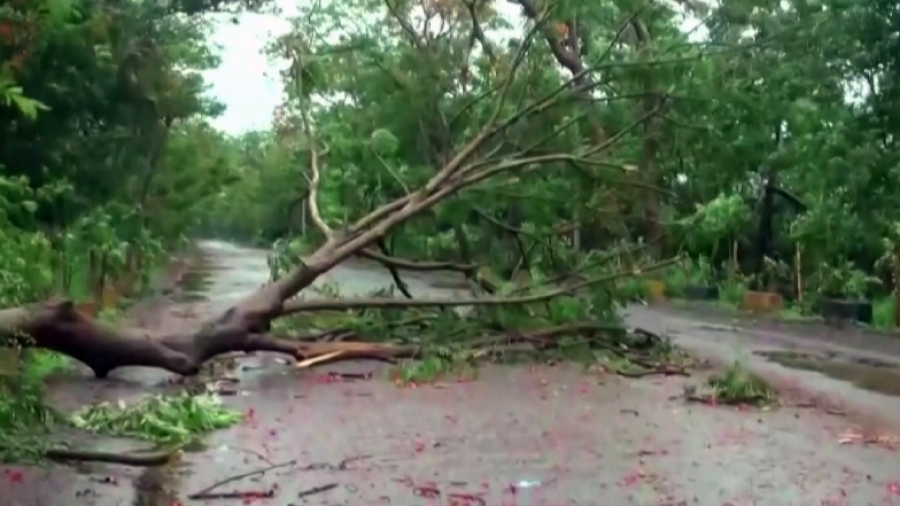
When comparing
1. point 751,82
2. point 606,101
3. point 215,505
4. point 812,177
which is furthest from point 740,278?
point 215,505

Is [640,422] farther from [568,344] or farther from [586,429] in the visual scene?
[568,344]

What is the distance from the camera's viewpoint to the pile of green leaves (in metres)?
9.92

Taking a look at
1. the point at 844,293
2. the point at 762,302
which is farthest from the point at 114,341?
the point at 762,302

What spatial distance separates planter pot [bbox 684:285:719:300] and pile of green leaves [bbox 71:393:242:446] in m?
18.7

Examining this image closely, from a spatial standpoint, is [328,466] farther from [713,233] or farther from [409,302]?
[713,233]

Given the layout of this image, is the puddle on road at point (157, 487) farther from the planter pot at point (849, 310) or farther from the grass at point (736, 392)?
the planter pot at point (849, 310)

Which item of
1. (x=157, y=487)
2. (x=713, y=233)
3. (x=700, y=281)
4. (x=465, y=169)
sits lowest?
(x=157, y=487)

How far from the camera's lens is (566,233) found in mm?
17672

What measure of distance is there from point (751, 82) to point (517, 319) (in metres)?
5.33

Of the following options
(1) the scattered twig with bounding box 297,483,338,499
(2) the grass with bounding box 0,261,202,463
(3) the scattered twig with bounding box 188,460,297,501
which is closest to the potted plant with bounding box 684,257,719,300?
(2) the grass with bounding box 0,261,202,463

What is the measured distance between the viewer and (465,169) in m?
16.1

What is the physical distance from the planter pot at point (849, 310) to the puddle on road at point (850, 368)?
17.2 ft

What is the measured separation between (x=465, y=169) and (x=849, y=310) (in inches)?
350

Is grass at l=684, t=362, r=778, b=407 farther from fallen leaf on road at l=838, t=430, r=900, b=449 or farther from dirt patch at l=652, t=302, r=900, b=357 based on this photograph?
dirt patch at l=652, t=302, r=900, b=357
